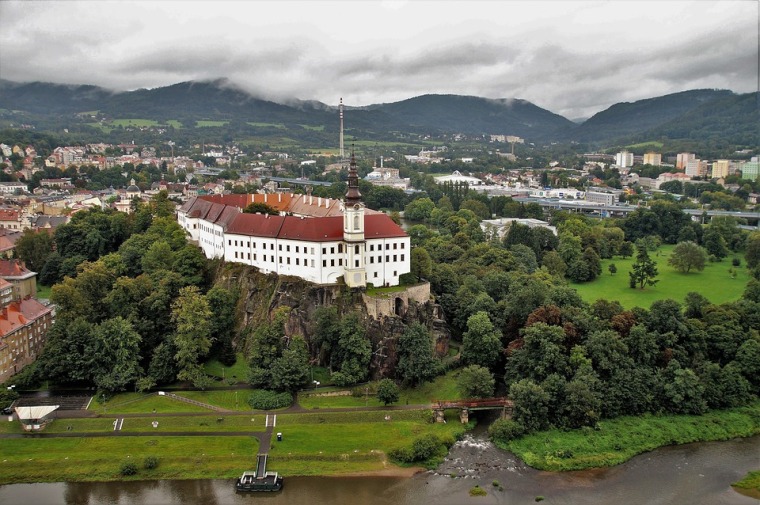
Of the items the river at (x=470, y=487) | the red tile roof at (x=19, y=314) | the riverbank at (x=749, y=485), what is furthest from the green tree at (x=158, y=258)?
the riverbank at (x=749, y=485)

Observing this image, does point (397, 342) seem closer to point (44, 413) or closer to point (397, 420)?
point (397, 420)

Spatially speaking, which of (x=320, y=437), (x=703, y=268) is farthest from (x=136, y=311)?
(x=703, y=268)

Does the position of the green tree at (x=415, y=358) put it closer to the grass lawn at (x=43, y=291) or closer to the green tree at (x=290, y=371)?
the green tree at (x=290, y=371)

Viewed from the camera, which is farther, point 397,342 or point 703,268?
point 703,268

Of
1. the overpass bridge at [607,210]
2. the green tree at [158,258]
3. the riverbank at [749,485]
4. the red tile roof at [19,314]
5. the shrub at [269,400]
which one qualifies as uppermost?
the overpass bridge at [607,210]

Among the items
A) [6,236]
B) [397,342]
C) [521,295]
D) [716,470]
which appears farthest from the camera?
[6,236]

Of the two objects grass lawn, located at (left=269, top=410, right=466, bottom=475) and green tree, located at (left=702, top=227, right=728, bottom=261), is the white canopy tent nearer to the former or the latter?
grass lawn, located at (left=269, top=410, right=466, bottom=475)

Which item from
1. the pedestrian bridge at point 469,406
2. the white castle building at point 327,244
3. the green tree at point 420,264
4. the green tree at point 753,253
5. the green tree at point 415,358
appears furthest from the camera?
the green tree at point 753,253

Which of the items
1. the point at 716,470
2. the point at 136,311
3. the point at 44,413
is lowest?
the point at 716,470

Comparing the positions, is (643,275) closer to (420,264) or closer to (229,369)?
(420,264)
